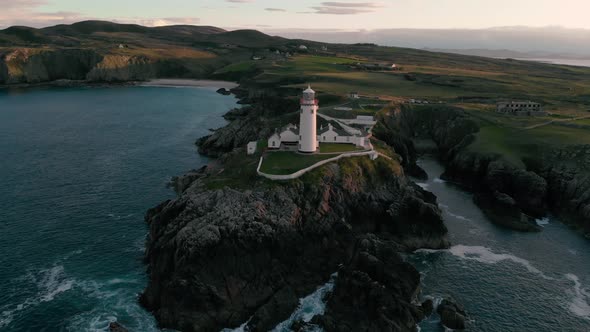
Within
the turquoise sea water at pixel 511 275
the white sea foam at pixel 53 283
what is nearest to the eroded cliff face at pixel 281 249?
the turquoise sea water at pixel 511 275

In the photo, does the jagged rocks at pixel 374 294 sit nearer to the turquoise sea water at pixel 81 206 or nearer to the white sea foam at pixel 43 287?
the turquoise sea water at pixel 81 206

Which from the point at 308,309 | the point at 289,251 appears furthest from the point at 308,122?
the point at 308,309

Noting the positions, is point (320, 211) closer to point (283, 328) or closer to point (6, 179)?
point (283, 328)

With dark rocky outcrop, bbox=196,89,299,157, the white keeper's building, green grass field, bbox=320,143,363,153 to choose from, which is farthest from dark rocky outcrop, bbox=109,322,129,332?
dark rocky outcrop, bbox=196,89,299,157

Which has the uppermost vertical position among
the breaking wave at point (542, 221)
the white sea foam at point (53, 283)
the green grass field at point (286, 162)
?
the green grass field at point (286, 162)

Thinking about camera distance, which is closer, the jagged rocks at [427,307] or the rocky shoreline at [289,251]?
the rocky shoreline at [289,251]

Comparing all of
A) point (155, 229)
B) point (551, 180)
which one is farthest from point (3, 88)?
point (551, 180)

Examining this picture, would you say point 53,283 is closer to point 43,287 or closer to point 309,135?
point 43,287

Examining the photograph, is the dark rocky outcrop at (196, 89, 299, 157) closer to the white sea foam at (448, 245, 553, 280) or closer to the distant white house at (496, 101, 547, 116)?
the white sea foam at (448, 245, 553, 280)
